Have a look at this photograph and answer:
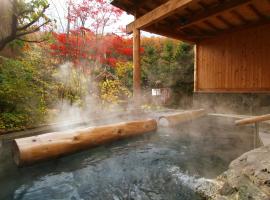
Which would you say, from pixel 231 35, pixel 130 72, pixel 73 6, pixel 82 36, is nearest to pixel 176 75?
pixel 130 72

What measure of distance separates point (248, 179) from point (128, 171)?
1.65 metres

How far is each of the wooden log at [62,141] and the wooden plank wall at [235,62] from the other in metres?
5.62

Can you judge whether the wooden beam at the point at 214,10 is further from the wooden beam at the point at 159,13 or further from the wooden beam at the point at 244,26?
the wooden beam at the point at 244,26

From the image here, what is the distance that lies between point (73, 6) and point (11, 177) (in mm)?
8213

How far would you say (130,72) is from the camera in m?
13.2

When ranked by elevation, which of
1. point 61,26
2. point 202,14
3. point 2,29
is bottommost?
point 2,29

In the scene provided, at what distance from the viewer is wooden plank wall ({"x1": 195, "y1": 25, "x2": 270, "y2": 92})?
7289 mm

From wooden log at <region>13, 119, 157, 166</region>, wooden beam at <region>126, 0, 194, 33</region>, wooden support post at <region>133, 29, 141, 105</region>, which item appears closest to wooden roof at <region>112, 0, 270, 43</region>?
wooden beam at <region>126, 0, 194, 33</region>

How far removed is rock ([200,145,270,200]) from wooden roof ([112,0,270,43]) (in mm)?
3968

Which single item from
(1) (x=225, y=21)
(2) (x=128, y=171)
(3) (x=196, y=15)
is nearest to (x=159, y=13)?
(3) (x=196, y=15)

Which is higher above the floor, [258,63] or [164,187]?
[258,63]

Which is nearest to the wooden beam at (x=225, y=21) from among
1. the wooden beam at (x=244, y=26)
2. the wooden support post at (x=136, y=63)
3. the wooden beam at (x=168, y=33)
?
the wooden beam at (x=244, y=26)

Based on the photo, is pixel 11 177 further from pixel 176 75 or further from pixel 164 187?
pixel 176 75

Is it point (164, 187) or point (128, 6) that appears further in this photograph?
point (128, 6)
